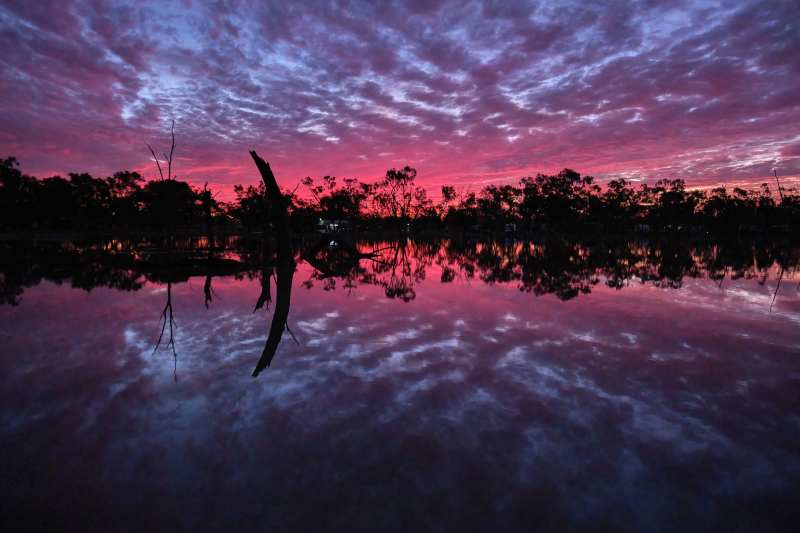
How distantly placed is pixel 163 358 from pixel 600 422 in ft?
20.2

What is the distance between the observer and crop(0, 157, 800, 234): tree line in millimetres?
77812

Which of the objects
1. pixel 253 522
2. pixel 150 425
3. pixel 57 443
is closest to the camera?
pixel 253 522

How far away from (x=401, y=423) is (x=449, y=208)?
120035mm

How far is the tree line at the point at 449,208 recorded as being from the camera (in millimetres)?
77812

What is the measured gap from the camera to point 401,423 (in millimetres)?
4219

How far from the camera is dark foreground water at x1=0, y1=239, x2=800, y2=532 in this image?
2945mm

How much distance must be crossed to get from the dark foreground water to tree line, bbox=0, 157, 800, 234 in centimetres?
6730

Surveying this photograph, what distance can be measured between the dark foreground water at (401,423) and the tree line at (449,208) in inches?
2650

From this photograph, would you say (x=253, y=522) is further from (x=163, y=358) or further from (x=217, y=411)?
(x=163, y=358)

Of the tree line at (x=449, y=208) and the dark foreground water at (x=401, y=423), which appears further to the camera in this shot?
the tree line at (x=449, y=208)

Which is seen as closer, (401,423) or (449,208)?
(401,423)

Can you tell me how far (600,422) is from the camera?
431cm

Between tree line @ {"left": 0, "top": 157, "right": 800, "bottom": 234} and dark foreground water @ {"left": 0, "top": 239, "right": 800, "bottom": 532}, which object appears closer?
dark foreground water @ {"left": 0, "top": 239, "right": 800, "bottom": 532}

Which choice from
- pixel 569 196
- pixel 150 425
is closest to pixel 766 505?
pixel 150 425
